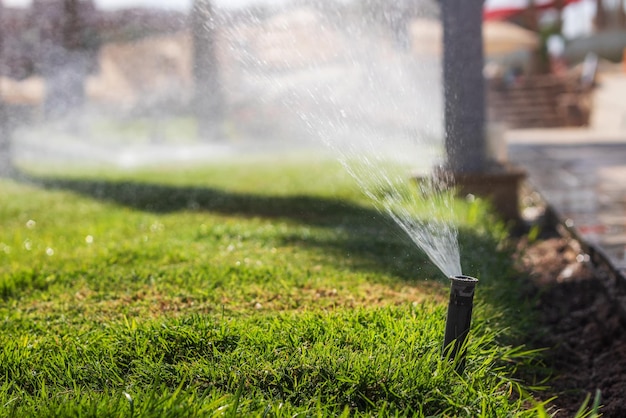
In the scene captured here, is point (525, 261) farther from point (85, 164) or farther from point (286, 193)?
point (85, 164)

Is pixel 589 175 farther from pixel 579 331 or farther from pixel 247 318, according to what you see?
pixel 247 318

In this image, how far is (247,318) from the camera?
2.80 meters

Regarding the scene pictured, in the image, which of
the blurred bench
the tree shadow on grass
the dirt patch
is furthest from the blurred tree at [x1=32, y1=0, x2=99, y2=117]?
the dirt patch

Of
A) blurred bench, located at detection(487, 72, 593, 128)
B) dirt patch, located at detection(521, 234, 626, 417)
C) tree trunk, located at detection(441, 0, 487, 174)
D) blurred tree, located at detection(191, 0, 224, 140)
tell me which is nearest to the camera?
dirt patch, located at detection(521, 234, 626, 417)

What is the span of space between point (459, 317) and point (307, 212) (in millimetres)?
3210

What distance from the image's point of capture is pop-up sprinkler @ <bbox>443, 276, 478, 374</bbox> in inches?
88.2

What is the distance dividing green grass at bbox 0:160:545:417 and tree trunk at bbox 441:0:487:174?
681mm

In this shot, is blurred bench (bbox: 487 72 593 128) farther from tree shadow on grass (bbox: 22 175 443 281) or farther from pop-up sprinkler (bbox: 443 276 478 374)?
pop-up sprinkler (bbox: 443 276 478 374)

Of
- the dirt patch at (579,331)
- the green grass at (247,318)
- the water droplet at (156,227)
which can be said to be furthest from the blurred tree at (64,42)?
the dirt patch at (579,331)

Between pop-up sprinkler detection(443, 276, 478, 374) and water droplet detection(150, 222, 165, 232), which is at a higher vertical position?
pop-up sprinkler detection(443, 276, 478, 374)

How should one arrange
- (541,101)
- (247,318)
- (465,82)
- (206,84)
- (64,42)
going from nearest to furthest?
1. (247,318)
2. (465,82)
3. (64,42)
4. (541,101)
5. (206,84)

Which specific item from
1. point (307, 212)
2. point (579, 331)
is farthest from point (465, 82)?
point (579, 331)

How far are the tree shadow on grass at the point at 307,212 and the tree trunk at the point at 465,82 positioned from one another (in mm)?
910

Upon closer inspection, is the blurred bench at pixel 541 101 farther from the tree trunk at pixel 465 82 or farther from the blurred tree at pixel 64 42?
the tree trunk at pixel 465 82
